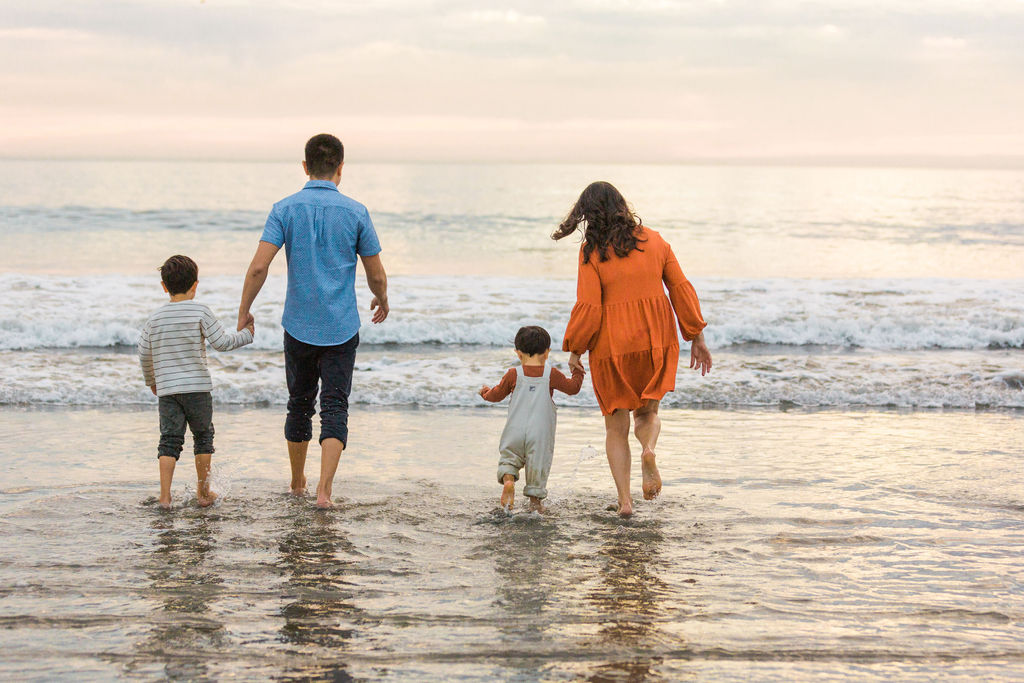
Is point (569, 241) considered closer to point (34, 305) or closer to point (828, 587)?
point (34, 305)

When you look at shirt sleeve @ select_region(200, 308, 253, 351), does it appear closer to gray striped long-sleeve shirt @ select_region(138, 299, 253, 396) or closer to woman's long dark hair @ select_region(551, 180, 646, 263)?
gray striped long-sleeve shirt @ select_region(138, 299, 253, 396)

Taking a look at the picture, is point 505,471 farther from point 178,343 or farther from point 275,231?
point 178,343

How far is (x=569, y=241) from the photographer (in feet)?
106

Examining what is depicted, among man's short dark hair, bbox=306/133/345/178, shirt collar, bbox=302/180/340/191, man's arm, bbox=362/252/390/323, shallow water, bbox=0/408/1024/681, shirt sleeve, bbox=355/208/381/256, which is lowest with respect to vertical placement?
shallow water, bbox=0/408/1024/681

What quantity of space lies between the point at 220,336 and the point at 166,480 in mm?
837

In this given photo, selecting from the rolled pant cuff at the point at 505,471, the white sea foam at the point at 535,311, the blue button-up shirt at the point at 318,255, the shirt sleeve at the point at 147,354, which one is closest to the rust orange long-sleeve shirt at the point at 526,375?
the rolled pant cuff at the point at 505,471

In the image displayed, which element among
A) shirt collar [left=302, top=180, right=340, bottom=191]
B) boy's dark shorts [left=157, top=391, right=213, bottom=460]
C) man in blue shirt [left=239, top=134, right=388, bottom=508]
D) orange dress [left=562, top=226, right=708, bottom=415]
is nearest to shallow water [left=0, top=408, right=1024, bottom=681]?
boy's dark shorts [left=157, top=391, right=213, bottom=460]

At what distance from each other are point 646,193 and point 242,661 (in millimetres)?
59256

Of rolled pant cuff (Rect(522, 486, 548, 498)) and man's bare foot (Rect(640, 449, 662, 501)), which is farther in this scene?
rolled pant cuff (Rect(522, 486, 548, 498))

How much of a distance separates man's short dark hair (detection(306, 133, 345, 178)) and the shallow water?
1821 millimetres

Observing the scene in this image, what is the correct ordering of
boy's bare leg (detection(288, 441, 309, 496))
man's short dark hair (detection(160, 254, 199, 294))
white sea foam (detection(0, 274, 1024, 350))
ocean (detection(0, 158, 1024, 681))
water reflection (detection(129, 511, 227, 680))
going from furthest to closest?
white sea foam (detection(0, 274, 1024, 350)) < boy's bare leg (detection(288, 441, 309, 496)) < man's short dark hair (detection(160, 254, 199, 294)) < ocean (detection(0, 158, 1024, 681)) < water reflection (detection(129, 511, 227, 680))

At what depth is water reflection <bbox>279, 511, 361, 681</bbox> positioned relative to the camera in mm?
2975

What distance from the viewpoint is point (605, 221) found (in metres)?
4.69

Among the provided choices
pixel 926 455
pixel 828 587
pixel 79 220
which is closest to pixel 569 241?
pixel 79 220
